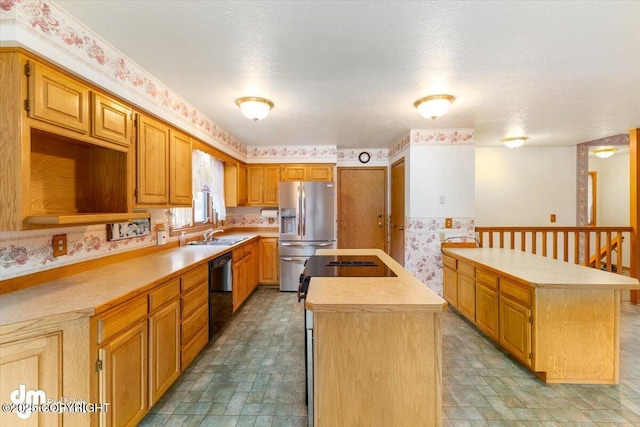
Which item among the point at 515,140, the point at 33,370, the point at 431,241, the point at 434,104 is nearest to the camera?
the point at 33,370

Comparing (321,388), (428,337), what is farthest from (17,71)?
(428,337)

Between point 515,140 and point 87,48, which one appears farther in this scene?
point 515,140

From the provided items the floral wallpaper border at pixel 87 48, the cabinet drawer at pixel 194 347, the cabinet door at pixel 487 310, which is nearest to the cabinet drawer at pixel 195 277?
the cabinet drawer at pixel 194 347

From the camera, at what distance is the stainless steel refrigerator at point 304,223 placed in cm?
432

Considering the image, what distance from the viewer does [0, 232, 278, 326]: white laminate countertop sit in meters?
1.25

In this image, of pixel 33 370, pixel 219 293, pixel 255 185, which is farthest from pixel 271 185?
pixel 33 370

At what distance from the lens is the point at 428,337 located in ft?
4.53

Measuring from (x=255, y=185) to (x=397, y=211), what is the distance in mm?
2332

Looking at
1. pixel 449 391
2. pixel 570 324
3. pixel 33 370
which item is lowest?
pixel 449 391

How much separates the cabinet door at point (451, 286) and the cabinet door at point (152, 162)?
3140 millimetres

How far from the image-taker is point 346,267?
7.03 ft

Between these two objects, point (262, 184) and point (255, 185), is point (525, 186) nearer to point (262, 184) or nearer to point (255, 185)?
point (262, 184)

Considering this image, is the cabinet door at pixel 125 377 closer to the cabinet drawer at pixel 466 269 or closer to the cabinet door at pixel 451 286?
the cabinet drawer at pixel 466 269

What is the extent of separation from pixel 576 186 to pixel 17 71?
6.64 meters
